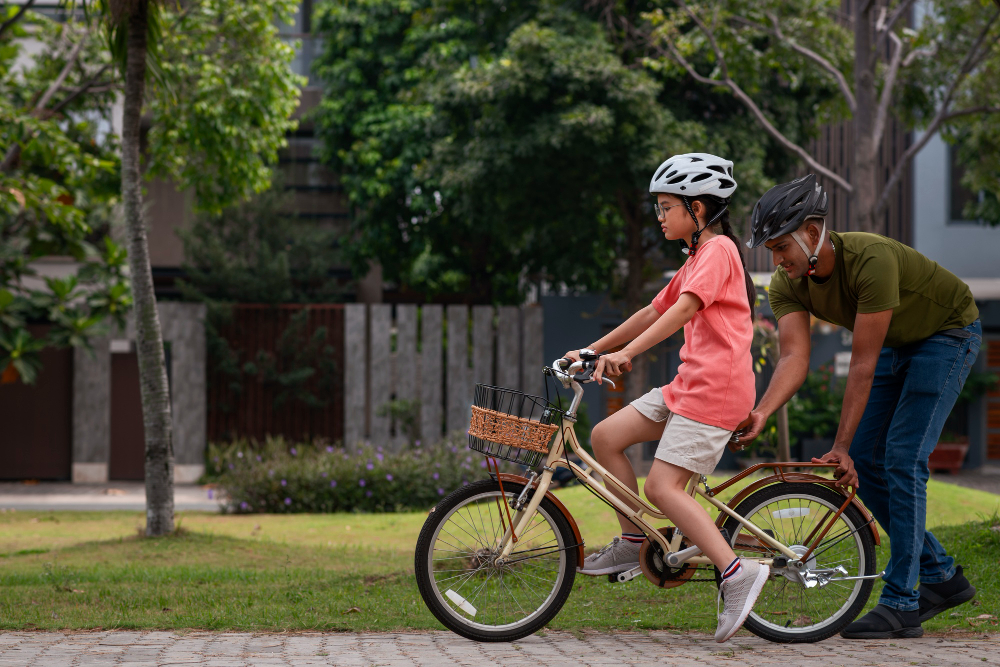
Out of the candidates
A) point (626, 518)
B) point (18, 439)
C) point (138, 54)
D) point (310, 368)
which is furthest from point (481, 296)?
point (626, 518)

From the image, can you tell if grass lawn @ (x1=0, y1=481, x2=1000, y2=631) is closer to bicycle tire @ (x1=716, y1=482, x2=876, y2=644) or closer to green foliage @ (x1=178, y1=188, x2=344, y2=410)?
bicycle tire @ (x1=716, y1=482, x2=876, y2=644)

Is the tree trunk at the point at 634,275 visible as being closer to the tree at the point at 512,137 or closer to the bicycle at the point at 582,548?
the tree at the point at 512,137

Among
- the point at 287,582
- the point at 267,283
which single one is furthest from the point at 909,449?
the point at 267,283

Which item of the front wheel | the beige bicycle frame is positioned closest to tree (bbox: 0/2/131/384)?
the front wheel

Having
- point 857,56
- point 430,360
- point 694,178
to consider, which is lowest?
point 430,360

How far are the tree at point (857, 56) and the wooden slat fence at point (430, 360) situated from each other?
4599mm

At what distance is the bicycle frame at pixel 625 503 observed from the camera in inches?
153

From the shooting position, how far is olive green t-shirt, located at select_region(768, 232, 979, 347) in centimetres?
382

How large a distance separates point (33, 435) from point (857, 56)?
42.1 feet

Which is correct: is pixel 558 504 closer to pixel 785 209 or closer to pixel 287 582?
pixel 785 209

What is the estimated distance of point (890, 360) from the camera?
416cm

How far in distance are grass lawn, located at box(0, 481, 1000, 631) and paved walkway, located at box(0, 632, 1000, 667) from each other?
0.88ft

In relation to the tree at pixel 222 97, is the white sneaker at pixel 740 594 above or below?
below

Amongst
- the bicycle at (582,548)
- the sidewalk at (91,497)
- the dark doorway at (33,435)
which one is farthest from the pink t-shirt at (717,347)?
the dark doorway at (33,435)
